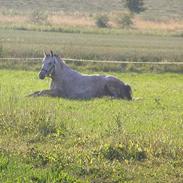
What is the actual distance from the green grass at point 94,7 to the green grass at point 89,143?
90474mm

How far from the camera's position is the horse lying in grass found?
66.7 feet

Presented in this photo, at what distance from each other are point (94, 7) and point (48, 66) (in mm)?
102438

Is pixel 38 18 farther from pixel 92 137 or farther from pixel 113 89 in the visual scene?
pixel 92 137

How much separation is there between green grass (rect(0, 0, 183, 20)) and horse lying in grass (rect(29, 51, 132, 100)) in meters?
85.7

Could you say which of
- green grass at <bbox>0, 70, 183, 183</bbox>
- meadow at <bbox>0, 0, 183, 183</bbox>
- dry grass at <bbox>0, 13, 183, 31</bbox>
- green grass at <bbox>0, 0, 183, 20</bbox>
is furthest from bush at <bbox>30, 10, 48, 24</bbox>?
green grass at <bbox>0, 70, 183, 183</bbox>

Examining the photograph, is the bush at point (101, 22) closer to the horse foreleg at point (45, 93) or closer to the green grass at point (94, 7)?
Answer: the green grass at point (94, 7)

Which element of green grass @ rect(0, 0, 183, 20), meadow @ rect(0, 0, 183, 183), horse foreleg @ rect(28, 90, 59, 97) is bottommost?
horse foreleg @ rect(28, 90, 59, 97)

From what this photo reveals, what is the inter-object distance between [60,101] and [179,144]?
7.67 m

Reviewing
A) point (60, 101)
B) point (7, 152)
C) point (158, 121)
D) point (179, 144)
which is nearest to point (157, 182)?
point (179, 144)

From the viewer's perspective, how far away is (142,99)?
67.5 ft

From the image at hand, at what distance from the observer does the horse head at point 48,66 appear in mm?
20312

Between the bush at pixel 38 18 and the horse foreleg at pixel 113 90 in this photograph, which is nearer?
the horse foreleg at pixel 113 90

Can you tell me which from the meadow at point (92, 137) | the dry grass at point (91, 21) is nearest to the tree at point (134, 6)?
the dry grass at point (91, 21)

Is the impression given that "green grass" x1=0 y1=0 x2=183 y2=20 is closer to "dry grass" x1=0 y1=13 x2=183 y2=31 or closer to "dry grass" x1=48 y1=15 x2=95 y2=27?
"dry grass" x1=0 y1=13 x2=183 y2=31
